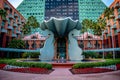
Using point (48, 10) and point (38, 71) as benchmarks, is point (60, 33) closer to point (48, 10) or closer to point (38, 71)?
point (38, 71)

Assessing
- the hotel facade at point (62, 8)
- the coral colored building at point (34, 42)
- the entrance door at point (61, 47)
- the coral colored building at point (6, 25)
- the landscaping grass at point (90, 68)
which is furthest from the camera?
the hotel facade at point (62, 8)

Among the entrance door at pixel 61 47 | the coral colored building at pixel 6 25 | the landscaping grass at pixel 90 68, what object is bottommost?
the landscaping grass at pixel 90 68

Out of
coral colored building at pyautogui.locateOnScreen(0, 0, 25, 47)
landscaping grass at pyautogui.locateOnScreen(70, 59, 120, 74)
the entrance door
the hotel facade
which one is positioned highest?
the hotel facade

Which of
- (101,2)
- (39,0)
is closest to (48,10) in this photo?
(39,0)

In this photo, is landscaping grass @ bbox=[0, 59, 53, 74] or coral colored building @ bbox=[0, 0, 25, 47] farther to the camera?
coral colored building @ bbox=[0, 0, 25, 47]

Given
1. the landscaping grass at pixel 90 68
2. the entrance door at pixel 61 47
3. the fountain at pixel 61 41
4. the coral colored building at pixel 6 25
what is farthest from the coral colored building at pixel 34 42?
the landscaping grass at pixel 90 68

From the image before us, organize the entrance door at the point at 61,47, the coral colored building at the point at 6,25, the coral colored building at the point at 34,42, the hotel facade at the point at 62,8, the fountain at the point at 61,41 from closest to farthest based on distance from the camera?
the fountain at the point at 61,41 < the entrance door at the point at 61,47 < the coral colored building at the point at 6,25 < the coral colored building at the point at 34,42 < the hotel facade at the point at 62,8

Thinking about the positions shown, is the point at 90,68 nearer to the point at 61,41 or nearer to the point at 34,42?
the point at 61,41

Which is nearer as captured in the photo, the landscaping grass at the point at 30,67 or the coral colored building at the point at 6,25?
the landscaping grass at the point at 30,67

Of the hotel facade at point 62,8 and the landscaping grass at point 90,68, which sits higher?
the hotel facade at point 62,8

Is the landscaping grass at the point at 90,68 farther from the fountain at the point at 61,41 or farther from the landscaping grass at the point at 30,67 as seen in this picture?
the fountain at the point at 61,41

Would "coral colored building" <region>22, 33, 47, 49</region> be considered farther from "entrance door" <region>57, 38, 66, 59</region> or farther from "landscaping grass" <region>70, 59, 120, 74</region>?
"landscaping grass" <region>70, 59, 120, 74</region>

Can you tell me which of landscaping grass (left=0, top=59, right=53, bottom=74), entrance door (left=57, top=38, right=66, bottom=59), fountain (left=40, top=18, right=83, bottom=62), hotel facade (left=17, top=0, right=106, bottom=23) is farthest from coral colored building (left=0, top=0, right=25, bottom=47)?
hotel facade (left=17, top=0, right=106, bottom=23)

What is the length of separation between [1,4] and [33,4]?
60.9 m
